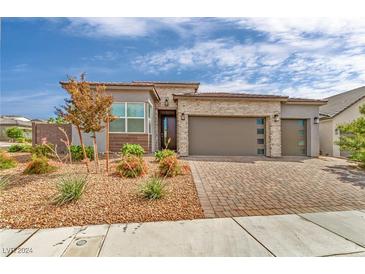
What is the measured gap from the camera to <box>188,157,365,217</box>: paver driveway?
14.2 ft

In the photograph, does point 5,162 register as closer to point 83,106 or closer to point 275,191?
point 83,106

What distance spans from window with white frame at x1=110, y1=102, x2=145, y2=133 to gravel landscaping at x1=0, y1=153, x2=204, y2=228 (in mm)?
5356

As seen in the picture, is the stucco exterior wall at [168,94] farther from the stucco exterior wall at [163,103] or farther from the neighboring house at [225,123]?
the neighboring house at [225,123]

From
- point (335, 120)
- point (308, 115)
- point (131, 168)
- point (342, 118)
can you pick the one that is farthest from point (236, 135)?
point (342, 118)

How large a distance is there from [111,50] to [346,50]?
790 centimetres

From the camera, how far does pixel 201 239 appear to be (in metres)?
3.04

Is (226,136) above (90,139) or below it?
above

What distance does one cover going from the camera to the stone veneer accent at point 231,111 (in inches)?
467

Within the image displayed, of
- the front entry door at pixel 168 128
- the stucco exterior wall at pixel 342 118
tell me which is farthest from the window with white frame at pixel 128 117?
the stucco exterior wall at pixel 342 118

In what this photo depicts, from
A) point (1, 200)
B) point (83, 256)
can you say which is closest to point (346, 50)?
point (83, 256)

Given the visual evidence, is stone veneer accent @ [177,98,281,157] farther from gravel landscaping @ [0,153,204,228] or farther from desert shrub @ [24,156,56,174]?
desert shrub @ [24,156,56,174]

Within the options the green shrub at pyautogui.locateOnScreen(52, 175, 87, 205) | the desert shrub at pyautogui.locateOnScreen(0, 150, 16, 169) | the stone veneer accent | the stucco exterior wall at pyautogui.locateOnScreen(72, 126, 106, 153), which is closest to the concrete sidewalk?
the green shrub at pyautogui.locateOnScreen(52, 175, 87, 205)

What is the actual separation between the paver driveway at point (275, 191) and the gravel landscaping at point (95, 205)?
1.91 ft

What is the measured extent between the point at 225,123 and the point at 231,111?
0.86 meters
